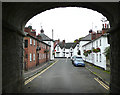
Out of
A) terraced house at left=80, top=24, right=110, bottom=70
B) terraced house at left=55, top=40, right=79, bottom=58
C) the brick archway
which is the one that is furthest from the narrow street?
terraced house at left=55, top=40, right=79, bottom=58

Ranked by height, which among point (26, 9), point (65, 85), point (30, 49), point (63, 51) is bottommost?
point (65, 85)

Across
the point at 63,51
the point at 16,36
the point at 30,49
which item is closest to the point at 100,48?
the point at 30,49

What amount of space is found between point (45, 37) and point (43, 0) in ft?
157

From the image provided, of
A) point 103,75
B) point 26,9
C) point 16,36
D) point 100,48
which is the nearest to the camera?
point 26,9

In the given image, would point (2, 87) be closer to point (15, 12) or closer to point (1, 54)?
point (1, 54)

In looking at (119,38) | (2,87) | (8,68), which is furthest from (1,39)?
(119,38)

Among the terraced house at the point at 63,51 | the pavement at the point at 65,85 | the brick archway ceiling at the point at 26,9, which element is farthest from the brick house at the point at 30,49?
the terraced house at the point at 63,51

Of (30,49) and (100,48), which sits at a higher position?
(100,48)

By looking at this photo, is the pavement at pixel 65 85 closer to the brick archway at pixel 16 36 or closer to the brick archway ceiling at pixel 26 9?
the brick archway at pixel 16 36

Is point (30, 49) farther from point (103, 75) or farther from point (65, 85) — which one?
point (65, 85)

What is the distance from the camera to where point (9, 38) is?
23.4 ft

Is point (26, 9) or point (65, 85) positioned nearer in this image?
point (26, 9)

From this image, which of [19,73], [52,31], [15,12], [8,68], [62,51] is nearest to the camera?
[8,68]

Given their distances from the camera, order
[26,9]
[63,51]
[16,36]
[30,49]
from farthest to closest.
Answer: [63,51], [30,49], [16,36], [26,9]
